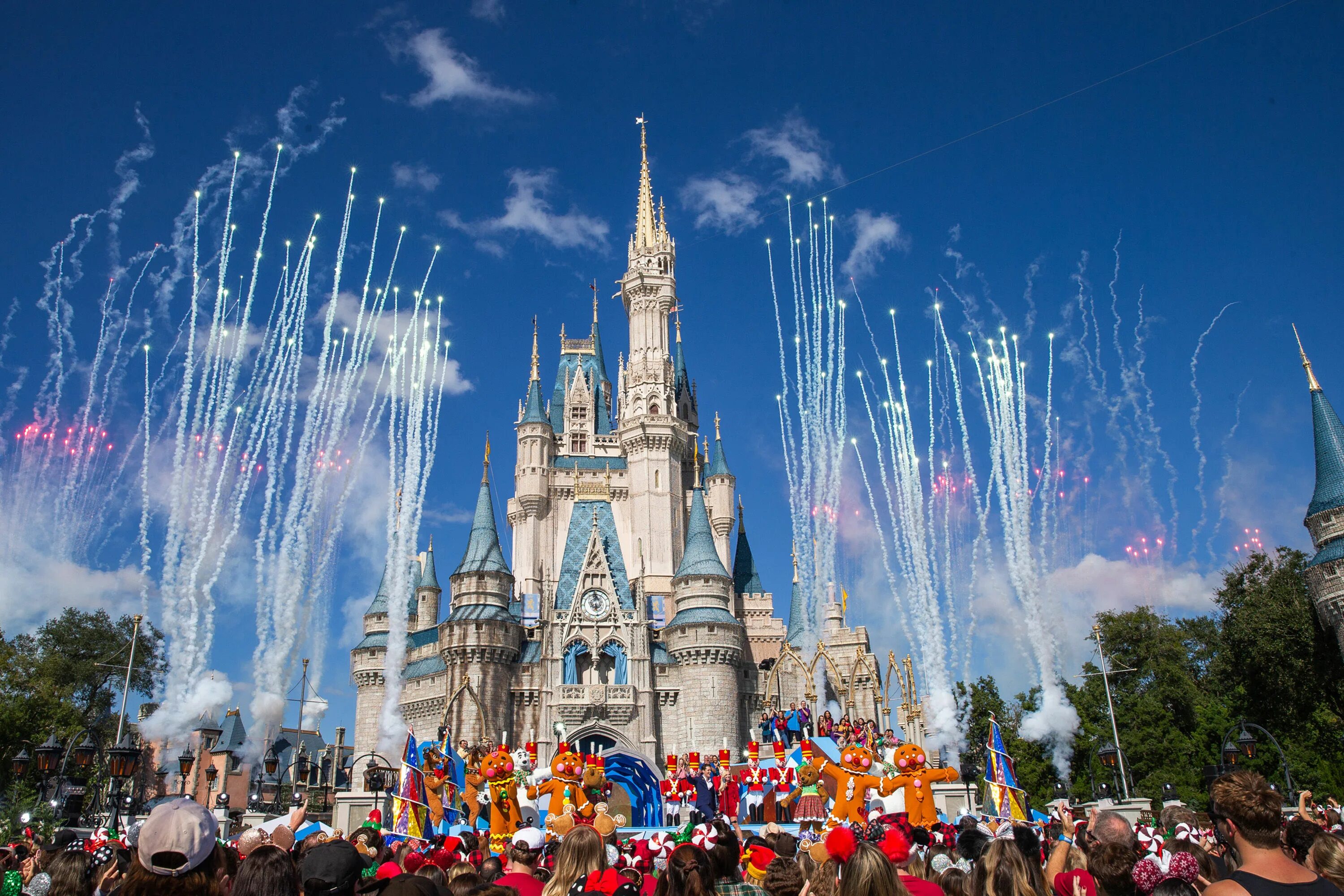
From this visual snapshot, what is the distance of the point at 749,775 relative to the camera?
32.4m

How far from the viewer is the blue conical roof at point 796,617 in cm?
6494

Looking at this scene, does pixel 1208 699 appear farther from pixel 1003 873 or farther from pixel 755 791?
pixel 1003 873

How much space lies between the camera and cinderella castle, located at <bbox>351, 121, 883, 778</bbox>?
52.7m

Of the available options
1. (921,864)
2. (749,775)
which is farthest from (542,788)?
(921,864)

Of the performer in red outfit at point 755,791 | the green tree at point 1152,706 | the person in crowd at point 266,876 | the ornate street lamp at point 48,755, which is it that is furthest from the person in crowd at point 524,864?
the green tree at point 1152,706

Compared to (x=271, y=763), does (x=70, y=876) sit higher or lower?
lower

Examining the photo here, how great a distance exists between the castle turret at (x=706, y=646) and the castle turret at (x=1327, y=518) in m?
29.3

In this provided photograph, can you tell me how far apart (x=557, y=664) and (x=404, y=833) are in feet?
109

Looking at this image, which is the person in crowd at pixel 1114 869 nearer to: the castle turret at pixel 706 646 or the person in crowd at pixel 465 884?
the person in crowd at pixel 465 884

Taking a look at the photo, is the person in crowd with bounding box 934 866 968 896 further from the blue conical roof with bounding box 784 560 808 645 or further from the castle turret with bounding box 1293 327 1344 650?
the blue conical roof with bounding box 784 560 808 645

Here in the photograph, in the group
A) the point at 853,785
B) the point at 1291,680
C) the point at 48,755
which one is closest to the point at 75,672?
the point at 48,755

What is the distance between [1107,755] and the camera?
4775cm

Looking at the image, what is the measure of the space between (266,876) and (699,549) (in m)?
55.4

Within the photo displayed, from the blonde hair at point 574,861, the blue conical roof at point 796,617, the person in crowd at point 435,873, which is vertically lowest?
the person in crowd at point 435,873
